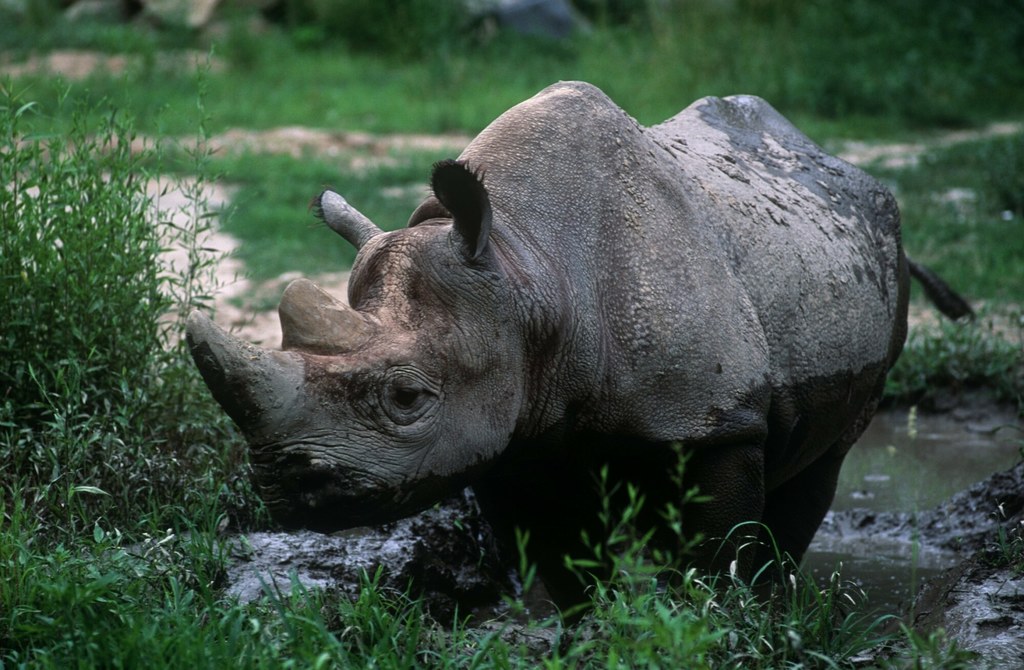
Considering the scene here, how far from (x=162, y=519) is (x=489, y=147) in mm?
1565

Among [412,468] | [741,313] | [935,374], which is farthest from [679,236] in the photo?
[935,374]

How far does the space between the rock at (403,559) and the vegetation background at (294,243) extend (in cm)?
12

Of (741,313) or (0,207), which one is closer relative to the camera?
(741,313)

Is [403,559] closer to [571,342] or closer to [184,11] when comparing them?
[571,342]

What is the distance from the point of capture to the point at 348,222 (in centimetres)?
391

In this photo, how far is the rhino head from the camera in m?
3.14

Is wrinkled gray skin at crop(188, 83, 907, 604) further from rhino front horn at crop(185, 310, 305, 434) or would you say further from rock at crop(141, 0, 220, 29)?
rock at crop(141, 0, 220, 29)

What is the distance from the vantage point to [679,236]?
3955 mm

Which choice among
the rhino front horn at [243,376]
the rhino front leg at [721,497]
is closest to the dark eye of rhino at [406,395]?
the rhino front horn at [243,376]

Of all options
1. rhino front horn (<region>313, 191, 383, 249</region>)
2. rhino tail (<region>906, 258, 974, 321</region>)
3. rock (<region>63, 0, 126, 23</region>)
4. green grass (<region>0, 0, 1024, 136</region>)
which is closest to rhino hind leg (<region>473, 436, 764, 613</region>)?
rhino front horn (<region>313, 191, 383, 249</region>)

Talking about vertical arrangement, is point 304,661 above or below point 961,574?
above

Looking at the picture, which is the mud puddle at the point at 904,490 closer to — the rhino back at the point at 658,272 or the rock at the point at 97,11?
the rhino back at the point at 658,272

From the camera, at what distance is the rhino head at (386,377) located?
3.14 m

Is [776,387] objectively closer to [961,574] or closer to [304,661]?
[961,574]
